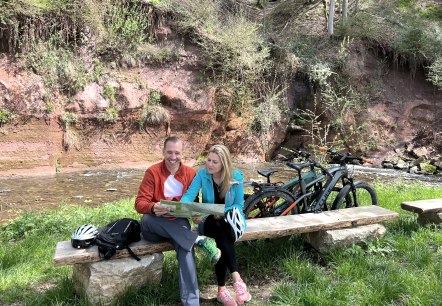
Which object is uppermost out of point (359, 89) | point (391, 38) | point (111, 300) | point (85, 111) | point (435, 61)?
point (391, 38)

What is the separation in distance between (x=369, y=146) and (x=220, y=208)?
13739 mm

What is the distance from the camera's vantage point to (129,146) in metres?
12.8

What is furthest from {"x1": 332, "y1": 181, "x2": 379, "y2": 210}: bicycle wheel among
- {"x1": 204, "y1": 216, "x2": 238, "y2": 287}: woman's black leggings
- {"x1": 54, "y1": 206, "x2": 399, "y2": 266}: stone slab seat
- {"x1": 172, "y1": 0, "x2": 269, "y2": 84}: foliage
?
{"x1": 172, "y1": 0, "x2": 269, "y2": 84}: foliage

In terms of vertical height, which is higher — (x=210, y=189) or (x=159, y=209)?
(x=210, y=189)

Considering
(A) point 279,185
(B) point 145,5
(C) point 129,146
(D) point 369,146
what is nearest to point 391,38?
(D) point 369,146

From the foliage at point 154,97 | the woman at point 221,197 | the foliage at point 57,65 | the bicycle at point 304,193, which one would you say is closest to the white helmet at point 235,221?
the woman at point 221,197

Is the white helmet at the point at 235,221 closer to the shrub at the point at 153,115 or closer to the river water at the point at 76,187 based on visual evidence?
the river water at the point at 76,187

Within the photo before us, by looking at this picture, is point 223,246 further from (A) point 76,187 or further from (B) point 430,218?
(A) point 76,187

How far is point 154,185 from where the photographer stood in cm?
369

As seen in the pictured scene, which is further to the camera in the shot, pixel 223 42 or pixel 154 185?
pixel 223 42

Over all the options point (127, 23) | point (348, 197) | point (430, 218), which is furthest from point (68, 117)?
point (430, 218)

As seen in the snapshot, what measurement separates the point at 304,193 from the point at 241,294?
2.03 meters

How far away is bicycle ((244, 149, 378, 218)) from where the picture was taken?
190 inches

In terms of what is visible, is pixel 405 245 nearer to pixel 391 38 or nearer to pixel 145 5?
pixel 145 5
